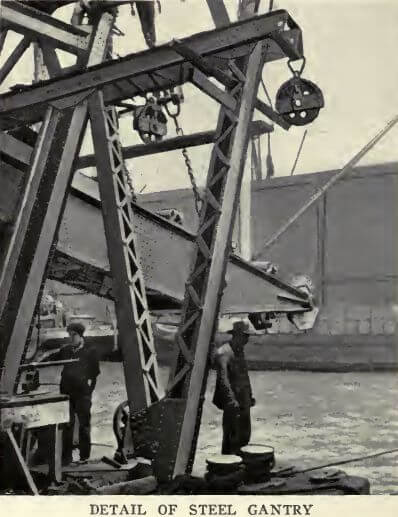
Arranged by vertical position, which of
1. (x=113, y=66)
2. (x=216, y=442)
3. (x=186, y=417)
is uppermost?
(x=113, y=66)

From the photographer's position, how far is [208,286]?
484cm

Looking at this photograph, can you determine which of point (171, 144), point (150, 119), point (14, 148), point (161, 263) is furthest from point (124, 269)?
point (150, 119)

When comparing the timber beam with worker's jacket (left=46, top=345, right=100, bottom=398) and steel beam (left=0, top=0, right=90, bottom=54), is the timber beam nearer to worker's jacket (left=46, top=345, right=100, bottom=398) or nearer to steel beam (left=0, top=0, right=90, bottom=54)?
steel beam (left=0, top=0, right=90, bottom=54)

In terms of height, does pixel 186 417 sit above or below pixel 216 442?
above

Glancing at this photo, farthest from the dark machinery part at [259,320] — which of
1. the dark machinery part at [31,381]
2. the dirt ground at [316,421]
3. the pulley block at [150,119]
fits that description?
the dark machinery part at [31,381]

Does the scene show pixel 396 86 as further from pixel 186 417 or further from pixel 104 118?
pixel 186 417

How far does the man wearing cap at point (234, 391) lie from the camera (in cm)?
714

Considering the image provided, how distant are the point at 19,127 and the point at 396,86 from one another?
375 centimetres

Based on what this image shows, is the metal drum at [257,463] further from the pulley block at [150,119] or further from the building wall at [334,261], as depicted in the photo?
the building wall at [334,261]

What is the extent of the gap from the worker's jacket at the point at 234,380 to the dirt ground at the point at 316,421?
1370mm

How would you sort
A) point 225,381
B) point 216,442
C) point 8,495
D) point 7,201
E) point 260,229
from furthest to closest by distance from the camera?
point 260,229
point 216,442
point 225,381
point 7,201
point 8,495

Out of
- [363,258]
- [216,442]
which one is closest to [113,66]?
[216,442]

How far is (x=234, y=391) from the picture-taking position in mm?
7414

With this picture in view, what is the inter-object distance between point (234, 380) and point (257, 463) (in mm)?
2248
